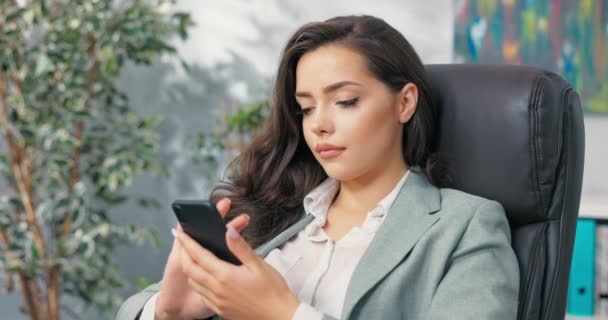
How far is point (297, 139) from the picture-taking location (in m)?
1.57

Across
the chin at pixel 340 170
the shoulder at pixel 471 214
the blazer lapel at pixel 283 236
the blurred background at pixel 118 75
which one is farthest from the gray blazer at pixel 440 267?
the blurred background at pixel 118 75

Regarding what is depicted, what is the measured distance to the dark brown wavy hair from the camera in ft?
4.56

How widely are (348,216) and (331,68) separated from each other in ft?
1.00

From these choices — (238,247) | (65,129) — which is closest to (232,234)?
(238,247)

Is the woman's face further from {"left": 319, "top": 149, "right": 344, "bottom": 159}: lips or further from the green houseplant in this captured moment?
the green houseplant

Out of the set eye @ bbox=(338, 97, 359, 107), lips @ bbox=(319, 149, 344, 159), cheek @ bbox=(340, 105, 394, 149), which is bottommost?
lips @ bbox=(319, 149, 344, 159)

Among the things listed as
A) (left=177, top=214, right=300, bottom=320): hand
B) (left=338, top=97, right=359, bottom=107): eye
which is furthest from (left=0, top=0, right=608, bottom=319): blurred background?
(left=177, top=214, right=300, bottom=320): hand

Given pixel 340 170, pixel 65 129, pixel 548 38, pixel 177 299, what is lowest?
pixel 177 299

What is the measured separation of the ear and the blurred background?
1.06 meters

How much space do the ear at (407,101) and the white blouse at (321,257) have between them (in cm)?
12

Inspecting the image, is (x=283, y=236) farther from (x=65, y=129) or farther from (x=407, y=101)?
(x=65, y=129)

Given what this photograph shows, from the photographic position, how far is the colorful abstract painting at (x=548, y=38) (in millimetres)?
2586

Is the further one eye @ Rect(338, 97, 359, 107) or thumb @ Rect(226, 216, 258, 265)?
eye @ Rect(338, 97, 359, 107)

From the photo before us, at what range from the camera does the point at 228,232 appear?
1089mm
